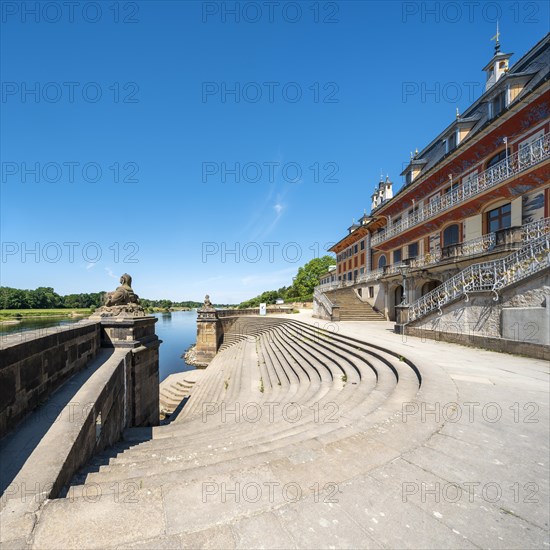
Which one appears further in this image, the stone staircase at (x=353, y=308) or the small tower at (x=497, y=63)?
the stone staircase at (x=353, y=308)

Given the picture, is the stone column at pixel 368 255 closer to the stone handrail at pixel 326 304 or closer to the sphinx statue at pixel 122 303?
the stone handrail at pixel 326 304

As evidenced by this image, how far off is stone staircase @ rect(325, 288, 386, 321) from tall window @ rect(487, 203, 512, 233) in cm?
999

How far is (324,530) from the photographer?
1.83m

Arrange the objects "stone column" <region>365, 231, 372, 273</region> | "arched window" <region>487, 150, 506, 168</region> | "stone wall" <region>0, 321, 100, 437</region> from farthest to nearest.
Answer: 1. "stone column" <region>365, 231, 372, 273</region>
2. "arched window" <region>487, 150, 506, 168</region>
3. "stone wall" <region>0, 321, 100, 437</region>

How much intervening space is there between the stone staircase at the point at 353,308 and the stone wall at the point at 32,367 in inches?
725

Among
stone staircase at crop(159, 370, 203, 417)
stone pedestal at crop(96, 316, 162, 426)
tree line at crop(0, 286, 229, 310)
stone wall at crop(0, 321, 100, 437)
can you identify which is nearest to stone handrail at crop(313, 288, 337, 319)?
stone staircase at crop(159, 370, 203, 417)

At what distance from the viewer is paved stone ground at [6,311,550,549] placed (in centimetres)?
178

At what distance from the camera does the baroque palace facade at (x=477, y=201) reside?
12062mm

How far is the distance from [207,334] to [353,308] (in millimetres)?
14722

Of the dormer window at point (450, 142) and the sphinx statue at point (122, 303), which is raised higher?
the dormer window at point (450, 142)

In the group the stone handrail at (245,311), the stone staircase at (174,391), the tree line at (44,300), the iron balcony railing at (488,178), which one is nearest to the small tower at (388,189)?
the iron balcony railing at (488,178)

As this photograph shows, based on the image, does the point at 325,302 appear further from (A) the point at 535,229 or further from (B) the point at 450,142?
(B) the point at 450,142

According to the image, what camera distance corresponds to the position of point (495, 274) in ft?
32.0

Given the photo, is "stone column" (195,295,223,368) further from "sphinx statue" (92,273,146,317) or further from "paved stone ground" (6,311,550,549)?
"paved stone ground" (6,311,550,549)
